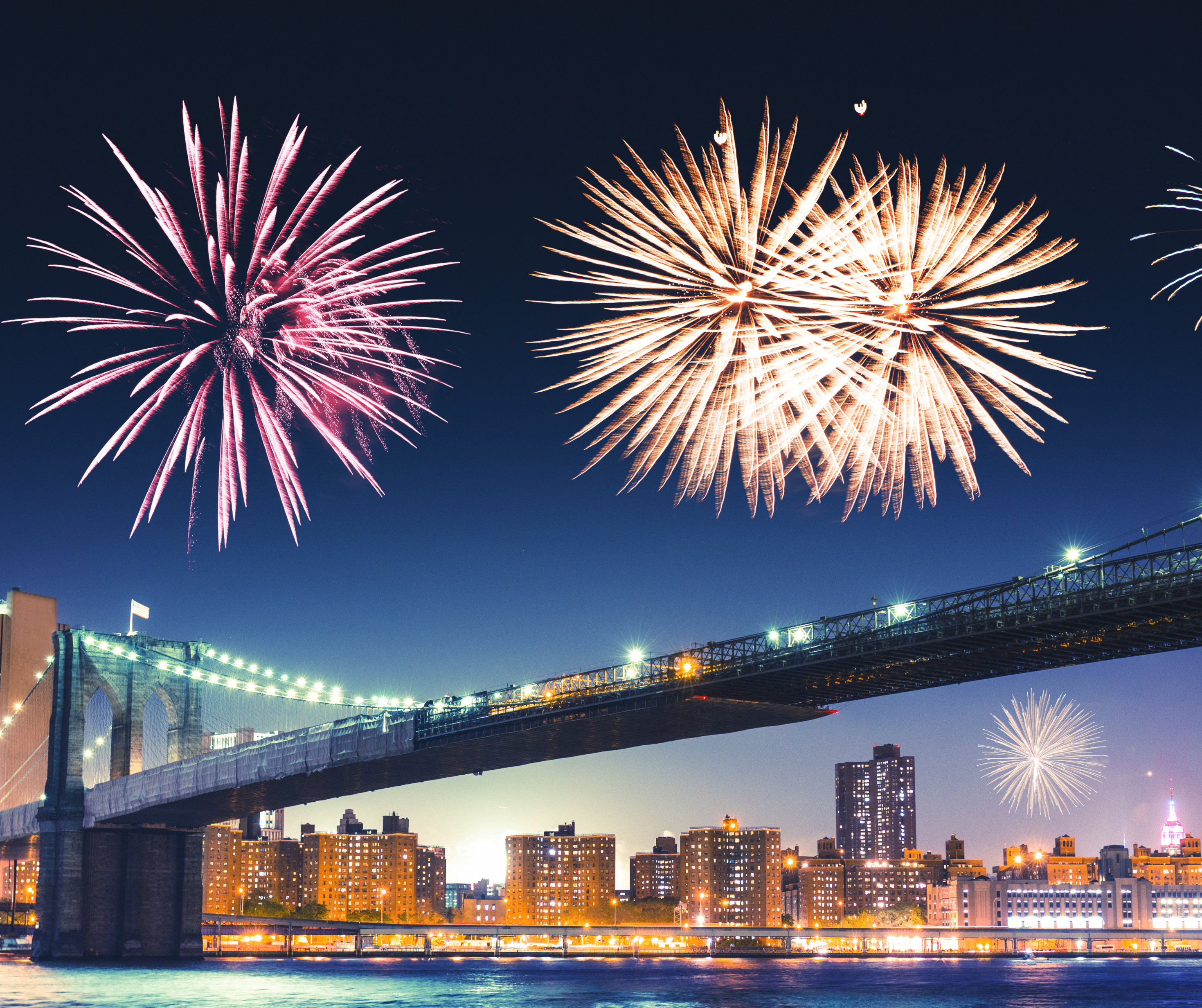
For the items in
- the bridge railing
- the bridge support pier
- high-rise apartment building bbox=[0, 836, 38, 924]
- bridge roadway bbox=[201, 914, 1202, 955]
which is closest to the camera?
the bridge railing

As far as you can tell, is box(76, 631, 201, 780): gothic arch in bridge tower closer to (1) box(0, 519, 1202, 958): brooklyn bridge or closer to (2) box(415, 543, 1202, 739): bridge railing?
(1) box(0, 519, 1202, 958): brooklyn bridge

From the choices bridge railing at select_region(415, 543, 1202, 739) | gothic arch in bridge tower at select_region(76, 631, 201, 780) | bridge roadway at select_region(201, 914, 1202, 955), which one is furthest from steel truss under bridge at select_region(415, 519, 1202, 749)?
bridge roadway at select_region(201, 914, 1202, 955)

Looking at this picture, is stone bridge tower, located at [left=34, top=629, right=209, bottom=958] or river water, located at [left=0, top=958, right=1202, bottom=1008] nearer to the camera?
river water, located at [left=0, top=958, right=1202, bottom=1008]

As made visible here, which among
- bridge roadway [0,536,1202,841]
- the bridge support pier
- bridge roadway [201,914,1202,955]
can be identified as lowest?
bridge roadway [201,914,1202,955]

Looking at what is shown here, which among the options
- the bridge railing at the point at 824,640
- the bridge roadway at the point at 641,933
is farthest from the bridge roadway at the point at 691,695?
the bridge roadway at the point at 641,933

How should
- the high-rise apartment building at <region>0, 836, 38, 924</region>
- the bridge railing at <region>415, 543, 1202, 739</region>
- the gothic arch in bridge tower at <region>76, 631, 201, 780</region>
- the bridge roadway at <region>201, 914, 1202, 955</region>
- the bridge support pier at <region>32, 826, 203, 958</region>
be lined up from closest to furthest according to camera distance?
the bridge railing at <region>415, 543, 1202, 739</region>
the bridge support pier at <region>32, 826, 203, 958</region>
the gothic arch in bridge tower at <region>76, 631, 201, 780</region>
the high-rise apartment building at <region>0, 836, 38, 924</region>
the bridge roadway at <region>201, 914, 1202, 955</region>

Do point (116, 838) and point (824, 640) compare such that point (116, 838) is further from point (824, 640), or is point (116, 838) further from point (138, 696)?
point (824, 640)
